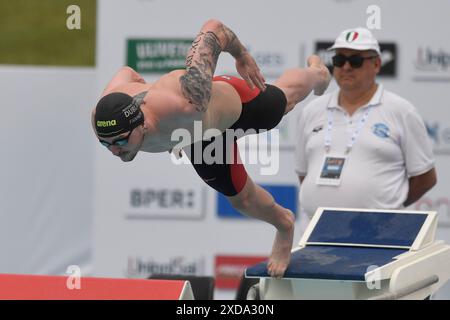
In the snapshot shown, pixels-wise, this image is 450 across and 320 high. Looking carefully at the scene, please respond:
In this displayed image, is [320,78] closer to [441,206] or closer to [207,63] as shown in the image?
[207,63]

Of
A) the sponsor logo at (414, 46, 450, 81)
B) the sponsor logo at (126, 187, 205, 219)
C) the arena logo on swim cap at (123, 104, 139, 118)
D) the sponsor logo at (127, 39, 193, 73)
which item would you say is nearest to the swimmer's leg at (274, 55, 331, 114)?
the arena logo on swim cap at (123, 104, 139, 118)

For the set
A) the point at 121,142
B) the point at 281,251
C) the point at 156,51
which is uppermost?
the point at 121,142

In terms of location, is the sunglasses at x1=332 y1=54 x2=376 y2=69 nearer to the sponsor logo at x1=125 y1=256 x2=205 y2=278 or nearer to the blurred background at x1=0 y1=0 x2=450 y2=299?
the blurred background at x1=0 y1=0 x2=450 y2=299

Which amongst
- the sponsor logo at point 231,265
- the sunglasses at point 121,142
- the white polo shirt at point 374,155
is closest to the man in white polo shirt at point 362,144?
the white polo shirt at point 374,155

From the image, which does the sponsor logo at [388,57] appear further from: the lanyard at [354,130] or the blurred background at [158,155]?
the lanyard at [354,130]

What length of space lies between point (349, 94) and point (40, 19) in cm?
953

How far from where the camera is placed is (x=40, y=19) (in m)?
15.3

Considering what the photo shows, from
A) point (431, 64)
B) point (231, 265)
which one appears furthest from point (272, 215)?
point (431, 64)

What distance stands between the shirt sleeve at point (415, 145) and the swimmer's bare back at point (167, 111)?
1.77m

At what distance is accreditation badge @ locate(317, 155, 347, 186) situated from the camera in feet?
20.8

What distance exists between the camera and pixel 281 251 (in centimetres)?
541

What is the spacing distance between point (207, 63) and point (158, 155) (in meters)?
3.08

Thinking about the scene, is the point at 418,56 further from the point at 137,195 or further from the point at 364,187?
the point at 137,195

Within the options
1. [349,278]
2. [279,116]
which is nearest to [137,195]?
[279,116]
